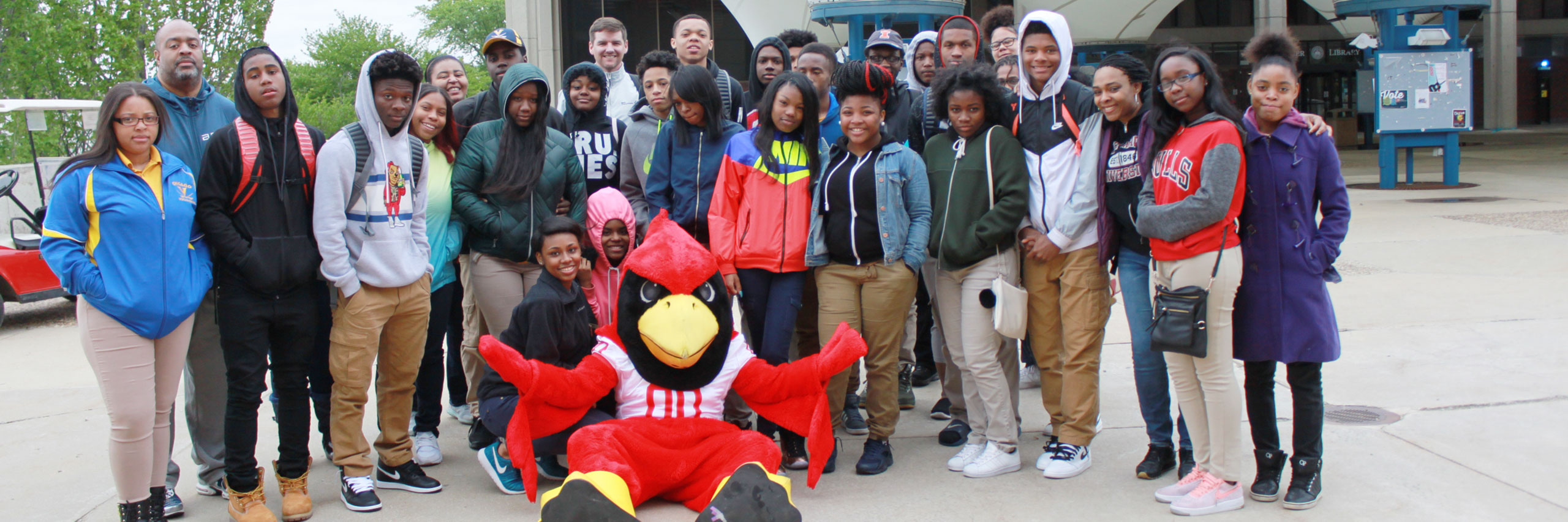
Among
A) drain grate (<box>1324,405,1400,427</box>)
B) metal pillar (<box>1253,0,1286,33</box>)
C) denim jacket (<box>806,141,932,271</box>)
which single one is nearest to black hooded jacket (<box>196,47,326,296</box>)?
denim jacket (<box>806,141,932,271</box>)

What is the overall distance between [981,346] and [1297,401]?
1154mm

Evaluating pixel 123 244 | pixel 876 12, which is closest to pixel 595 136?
pixel 123 244

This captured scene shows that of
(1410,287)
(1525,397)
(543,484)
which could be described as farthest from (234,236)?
(1410,287)

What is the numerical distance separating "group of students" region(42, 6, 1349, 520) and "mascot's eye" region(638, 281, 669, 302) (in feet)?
1.15

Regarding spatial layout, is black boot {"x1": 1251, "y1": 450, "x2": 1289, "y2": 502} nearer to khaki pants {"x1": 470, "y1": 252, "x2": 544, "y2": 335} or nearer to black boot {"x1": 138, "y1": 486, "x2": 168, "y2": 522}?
khaki pants {"x1": 470, "y1": 252, "x2": 544, "y2": 335}

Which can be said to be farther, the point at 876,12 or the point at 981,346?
the point at 876,12

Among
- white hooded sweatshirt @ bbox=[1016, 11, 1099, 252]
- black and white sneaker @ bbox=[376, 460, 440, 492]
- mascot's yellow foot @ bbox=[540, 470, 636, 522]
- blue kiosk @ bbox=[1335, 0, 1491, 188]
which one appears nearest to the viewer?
mascot's yellow foot @ bbox=[540, 470, 636, 522]

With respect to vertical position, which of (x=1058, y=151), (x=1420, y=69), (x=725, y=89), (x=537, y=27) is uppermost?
(x=537, y=27)

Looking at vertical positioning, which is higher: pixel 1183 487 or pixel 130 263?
pixel 130 263

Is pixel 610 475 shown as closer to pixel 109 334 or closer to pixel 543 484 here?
pixel 543 484

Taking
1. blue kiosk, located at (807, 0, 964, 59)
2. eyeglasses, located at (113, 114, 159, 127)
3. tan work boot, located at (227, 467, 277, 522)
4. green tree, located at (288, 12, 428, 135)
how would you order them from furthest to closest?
green tree, located at (288, 12, 428, 135)
blue kiosk, located at (807, 0, 964, 59)
tan work boot, located at (227, 467, 277, 522)
eyeglasses, located at (113, 114, 159, 127)

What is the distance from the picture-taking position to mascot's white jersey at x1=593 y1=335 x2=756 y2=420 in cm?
393

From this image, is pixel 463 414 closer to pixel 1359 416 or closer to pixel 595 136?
pixel 595 136

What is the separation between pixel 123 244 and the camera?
3.40 m
